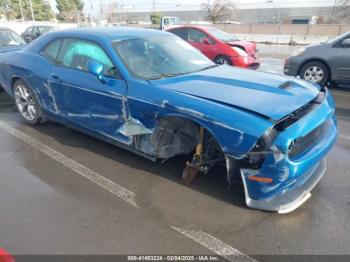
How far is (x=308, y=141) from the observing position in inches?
110

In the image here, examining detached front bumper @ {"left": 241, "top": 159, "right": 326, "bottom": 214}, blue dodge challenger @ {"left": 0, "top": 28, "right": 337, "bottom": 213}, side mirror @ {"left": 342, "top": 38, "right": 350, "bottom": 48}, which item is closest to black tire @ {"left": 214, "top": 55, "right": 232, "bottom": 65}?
side mirror @ {"left": 342, "top": 38, "right": 350, "bottom": 48}

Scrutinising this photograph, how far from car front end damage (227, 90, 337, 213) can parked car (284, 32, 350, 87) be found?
16.3 ft

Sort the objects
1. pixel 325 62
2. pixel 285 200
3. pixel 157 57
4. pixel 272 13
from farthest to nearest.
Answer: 1. pixel 272 13
2. pixel 325 62
3. pixel 157 57
4. pixel 285 200

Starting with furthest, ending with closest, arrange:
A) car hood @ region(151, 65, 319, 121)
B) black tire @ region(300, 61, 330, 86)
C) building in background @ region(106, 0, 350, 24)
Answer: building in background @ region(106, 0, 350, 24), black tire @ region(300, 61, 330, 86), car hood @ region(151, 65, 319, 121)

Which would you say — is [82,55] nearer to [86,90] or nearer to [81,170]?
[86,90]

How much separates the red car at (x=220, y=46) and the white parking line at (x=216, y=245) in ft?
24.1

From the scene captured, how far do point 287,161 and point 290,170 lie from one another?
82 mm

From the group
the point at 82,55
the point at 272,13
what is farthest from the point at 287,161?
the point at 272,13

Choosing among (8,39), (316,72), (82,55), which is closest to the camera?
(82,55)

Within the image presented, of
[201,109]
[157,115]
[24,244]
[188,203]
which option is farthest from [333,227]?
[24,244]

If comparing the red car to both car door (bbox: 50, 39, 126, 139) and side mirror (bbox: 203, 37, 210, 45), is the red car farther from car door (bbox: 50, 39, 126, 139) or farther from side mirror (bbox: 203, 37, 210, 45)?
car door (bbox: 50, 39, 126, 139)

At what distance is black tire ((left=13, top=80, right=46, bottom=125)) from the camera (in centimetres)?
482

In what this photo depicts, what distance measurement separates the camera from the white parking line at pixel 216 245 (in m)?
2.36

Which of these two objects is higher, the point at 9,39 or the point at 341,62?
the point at 9,39
